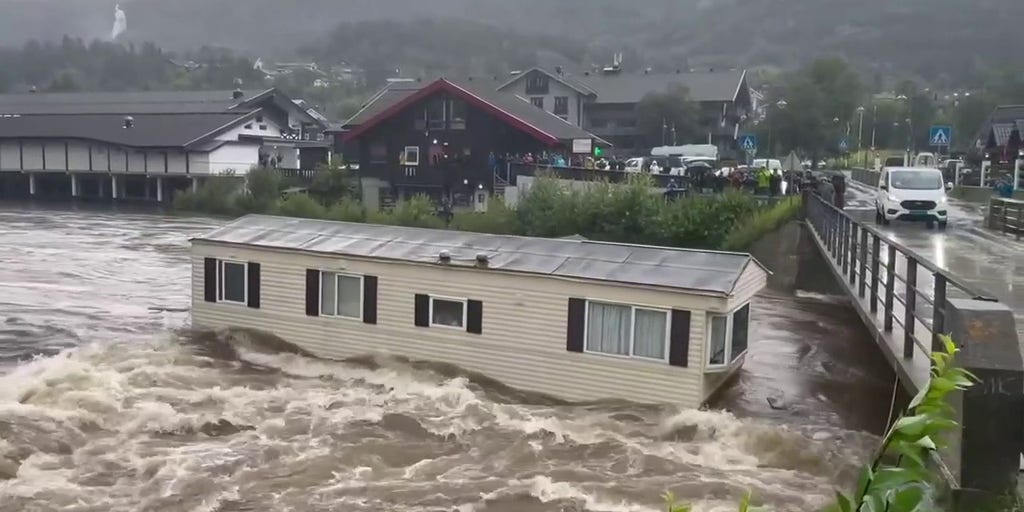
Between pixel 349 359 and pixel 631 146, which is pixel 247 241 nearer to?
pixel 349 359

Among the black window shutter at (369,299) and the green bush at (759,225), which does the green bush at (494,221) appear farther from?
the black window shutter at (369,299)

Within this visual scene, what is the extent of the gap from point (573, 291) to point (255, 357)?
19.5 feet

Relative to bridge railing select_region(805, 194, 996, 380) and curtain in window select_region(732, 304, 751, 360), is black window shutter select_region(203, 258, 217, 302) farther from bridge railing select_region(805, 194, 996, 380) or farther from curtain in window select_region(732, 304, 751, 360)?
bridge railing select_region(805, 194, 996, 380)

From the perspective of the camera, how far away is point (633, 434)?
14086mm

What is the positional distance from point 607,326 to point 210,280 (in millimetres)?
8035

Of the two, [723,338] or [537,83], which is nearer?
[723,338]

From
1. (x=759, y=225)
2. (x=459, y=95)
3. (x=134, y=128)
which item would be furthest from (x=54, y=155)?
(x=759, y=225)

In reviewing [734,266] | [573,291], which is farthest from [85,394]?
[734,266]

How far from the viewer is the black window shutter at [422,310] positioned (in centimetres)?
1728

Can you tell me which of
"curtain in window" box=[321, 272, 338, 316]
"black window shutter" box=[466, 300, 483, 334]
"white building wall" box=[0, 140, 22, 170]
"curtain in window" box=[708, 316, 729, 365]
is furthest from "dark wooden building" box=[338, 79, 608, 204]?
"curtain in window" box=[708, 316, 729, 365]

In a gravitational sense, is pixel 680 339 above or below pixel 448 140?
below

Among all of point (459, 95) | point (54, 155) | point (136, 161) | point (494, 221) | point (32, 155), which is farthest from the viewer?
point (32, 155)

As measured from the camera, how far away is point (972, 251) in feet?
77.0

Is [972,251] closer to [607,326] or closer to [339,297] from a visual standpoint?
[607,326]
